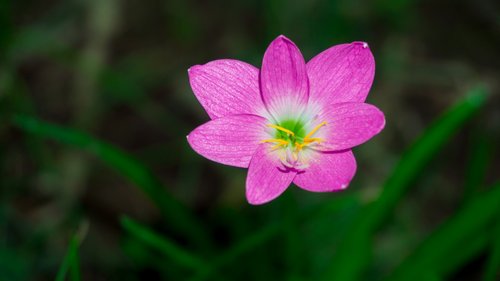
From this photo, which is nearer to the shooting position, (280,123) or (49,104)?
(280,123)

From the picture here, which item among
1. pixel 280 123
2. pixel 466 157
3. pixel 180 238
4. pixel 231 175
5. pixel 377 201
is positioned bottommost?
pixel 180 238

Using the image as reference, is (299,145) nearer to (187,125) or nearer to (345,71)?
(345,71)

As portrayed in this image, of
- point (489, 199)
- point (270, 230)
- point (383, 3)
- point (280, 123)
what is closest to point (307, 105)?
point (280, 123)

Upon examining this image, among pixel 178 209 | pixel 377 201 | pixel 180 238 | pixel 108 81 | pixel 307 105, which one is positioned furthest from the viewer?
pixel 108 81

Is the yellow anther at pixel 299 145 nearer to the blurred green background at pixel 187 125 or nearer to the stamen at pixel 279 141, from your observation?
the stamen at pixel 279 141

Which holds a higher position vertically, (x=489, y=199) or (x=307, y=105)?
(x=307, y=105)

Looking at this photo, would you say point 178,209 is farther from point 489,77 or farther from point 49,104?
point 489,77

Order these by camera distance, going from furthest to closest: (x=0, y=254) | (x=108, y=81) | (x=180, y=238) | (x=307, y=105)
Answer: (x=108, y=81)
(x=180, y=238)
(x=0, y=254)
(x=307, y=105)

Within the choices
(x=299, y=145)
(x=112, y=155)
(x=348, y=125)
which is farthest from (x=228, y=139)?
(x=112, y=155)
